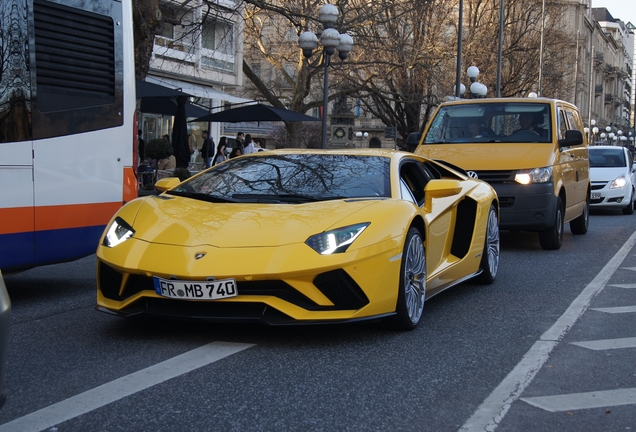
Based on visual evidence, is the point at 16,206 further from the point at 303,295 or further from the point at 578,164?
the point at 578,164

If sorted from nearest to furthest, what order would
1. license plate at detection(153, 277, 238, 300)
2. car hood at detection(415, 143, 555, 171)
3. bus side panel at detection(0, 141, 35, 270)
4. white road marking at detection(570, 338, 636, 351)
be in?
1. license plate at detection(153, 277, 238, 300)
2. white road marking at detection(570, 338, 636, 351)
3. bus side panel at detection(0, 141, 35, 270)
4. car hood at detection(415, 143, 555, 171)

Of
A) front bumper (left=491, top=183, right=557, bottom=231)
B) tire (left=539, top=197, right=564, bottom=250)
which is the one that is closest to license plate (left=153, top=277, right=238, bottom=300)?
front bumper (left=491, top=183, right=557, bottom=231)

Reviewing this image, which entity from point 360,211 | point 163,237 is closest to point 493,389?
point 360,211

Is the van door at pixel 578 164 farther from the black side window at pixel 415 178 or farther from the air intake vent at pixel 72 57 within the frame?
the air intake vent at pixel 72 57

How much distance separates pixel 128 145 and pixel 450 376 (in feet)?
12.8

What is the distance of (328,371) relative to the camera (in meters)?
4.55

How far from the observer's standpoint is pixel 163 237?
17.3 ft

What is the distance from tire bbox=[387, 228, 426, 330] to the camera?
5.46 metres

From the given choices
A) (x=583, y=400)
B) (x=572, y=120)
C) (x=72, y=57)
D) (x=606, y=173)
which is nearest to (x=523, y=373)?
(x=583, y=400)

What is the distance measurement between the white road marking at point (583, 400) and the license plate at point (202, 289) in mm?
1738

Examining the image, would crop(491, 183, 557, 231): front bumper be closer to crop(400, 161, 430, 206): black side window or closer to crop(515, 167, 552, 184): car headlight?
crop(515, 167, 552, 184): car headlight

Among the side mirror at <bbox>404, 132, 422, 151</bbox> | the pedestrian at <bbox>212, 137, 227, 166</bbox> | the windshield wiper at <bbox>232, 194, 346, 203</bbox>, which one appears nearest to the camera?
the windshield wiper at <bbox>232, 194, 346, 203</bbox>

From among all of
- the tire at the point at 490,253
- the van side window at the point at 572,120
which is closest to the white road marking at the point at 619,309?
the tire at the point at 490,253

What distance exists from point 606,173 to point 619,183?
0.39 m
